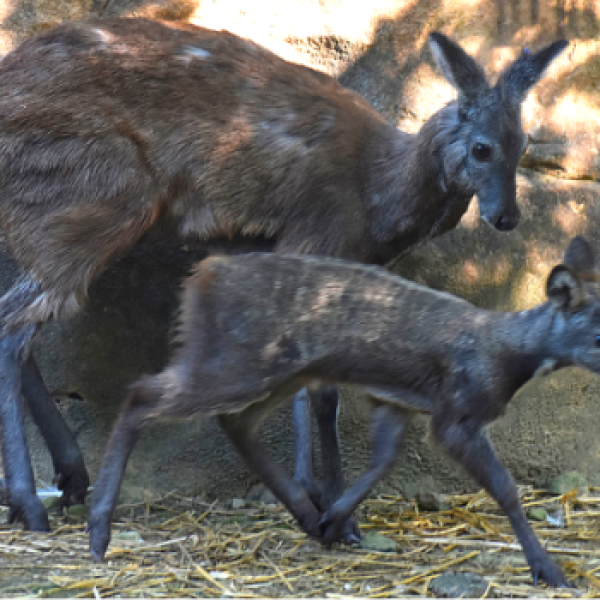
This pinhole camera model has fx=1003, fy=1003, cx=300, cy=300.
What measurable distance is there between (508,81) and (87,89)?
250 cm

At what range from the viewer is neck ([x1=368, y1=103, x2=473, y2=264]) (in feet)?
19.8

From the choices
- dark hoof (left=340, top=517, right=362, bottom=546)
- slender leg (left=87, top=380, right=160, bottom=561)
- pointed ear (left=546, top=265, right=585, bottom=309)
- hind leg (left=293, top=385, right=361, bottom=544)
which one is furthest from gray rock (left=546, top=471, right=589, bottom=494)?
slender leg (left=87, top=380, right=160, bottom=561)

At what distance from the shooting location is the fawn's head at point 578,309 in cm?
493

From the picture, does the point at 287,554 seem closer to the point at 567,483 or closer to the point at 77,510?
the point at 77,510

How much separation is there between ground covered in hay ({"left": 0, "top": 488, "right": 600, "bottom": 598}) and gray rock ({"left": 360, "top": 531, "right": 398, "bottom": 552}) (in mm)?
11

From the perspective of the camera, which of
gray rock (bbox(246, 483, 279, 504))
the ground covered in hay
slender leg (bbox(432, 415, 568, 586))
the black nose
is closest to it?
the ground covered in hay

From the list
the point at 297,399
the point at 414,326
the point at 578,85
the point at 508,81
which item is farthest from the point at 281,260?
the point at 578,85

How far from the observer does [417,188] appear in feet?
19.8

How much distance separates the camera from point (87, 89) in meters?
5.67

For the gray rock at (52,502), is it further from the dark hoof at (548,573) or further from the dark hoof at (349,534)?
the dark hoof at (548,573)

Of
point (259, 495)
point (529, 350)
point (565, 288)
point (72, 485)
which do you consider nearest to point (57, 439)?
point (72, 485)

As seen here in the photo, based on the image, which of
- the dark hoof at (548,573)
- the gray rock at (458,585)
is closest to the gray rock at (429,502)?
the gray rock at (458,585)

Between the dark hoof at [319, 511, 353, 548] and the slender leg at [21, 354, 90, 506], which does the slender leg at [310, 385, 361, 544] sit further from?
the slender leg at [21, 354, 90, 506]

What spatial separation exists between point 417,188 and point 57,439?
A: 266 cm
